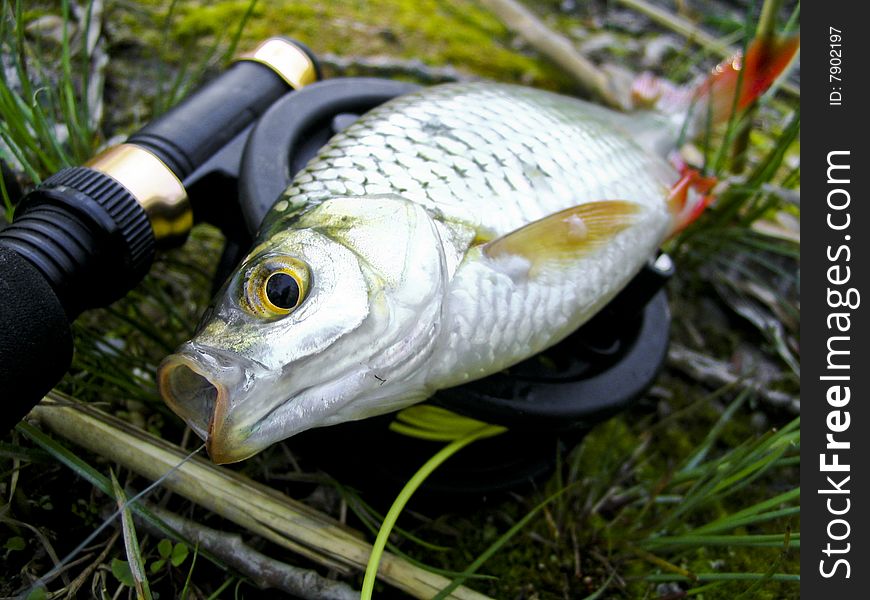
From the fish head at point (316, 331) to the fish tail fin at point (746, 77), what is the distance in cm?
113

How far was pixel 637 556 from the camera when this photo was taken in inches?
53.2

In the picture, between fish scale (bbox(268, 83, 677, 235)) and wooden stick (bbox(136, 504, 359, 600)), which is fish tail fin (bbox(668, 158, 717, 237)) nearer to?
fish scale (bbox(268, 83, 677, 235))

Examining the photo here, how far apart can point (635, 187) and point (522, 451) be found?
1.82 ft

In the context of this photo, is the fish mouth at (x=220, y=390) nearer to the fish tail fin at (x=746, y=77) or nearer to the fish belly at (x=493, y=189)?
the fish belly at (x=493, y=189)

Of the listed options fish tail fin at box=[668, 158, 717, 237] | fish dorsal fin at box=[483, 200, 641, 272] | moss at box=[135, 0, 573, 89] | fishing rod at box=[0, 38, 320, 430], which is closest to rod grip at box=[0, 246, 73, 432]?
fishing rod at box=[0, 38, 320, 430]

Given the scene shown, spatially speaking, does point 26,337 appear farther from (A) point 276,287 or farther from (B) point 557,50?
(B) point 557,50

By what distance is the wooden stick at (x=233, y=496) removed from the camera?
3.92ft

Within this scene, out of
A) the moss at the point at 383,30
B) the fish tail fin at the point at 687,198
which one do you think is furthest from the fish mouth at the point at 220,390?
the moss at the point at 383,30

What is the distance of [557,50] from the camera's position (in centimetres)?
250

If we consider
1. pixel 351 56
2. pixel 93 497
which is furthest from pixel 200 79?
pixel 93 497

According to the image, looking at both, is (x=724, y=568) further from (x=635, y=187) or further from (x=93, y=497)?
(x=93, y=497)

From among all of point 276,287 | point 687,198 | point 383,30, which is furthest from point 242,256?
point 383,30

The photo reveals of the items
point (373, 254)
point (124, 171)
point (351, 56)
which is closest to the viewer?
point (373, 254)

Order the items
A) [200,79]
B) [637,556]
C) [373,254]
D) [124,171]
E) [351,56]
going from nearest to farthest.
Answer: [373,254]
[124,171]
[637,556]
[200,79]
[351,56]
